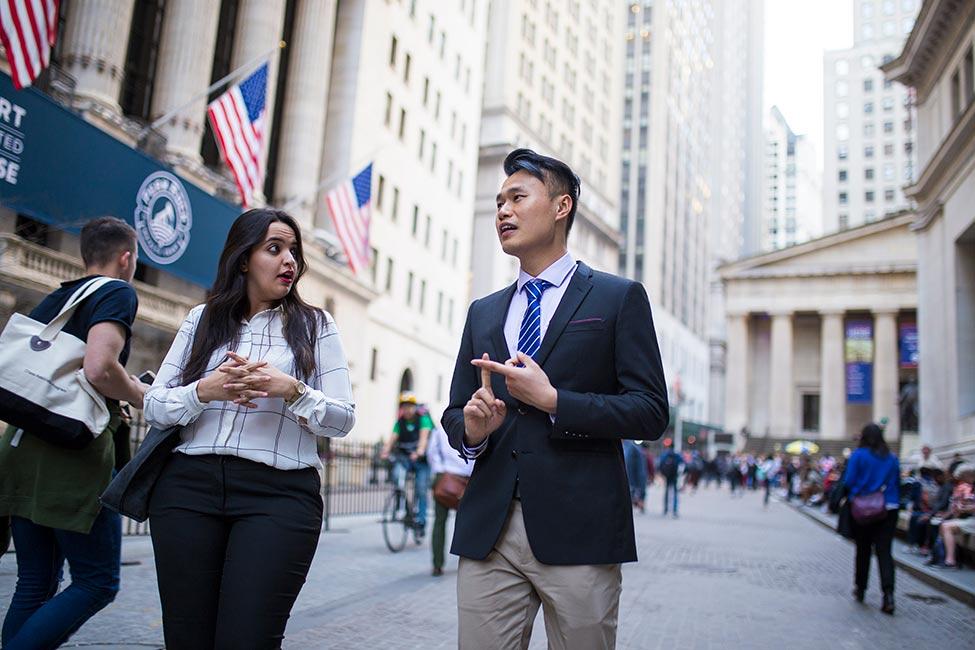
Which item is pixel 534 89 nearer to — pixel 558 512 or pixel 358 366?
pixel 358 366

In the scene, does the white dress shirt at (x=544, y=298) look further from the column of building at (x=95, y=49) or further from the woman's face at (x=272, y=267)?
the column of building at (x=95, y=49)

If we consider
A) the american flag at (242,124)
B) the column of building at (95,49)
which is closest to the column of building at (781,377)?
the column of building at (95,49)

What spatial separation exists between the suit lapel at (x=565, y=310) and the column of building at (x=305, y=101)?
31.8 metres

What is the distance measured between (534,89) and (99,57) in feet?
157

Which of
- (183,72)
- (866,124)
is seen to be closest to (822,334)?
(183,72)

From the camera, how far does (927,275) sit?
31.0 meters

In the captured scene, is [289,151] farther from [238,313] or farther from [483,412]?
[483,412]

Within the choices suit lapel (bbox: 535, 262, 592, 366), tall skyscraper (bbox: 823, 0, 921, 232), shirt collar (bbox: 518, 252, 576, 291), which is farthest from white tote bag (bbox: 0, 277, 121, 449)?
tall skyscraper (bbox: 823, 0, 921, 232)

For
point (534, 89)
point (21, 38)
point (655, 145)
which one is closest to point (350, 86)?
point (21, 38)

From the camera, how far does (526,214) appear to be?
3150 mm

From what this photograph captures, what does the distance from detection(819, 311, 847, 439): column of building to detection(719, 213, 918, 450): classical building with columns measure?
8 centimetres

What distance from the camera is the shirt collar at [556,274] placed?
318 cm

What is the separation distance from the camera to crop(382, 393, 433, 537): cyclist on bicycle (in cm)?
1293

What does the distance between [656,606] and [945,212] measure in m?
25.0
